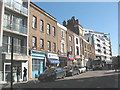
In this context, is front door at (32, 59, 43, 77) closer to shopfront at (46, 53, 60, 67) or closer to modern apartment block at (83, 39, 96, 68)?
shopfront at (46, 53, 60, 67)

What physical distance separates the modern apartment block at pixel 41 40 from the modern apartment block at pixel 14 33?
107cm

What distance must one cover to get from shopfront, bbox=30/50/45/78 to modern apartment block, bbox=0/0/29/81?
5.45 feet

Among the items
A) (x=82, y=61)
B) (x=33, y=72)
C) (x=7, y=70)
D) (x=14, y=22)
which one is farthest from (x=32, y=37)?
(x=82, y=61)

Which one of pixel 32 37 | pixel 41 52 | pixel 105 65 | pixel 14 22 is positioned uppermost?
pixel 14 22

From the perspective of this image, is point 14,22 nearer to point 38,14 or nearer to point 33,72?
point 38,14

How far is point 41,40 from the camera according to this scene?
72.5 feet

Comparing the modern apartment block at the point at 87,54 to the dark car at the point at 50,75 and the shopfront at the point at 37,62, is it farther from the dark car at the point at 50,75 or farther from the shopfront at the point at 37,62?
the dark car at the point at 50,75

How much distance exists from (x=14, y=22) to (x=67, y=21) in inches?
1111

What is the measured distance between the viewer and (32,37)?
19.8 m

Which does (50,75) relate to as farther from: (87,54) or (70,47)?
(87,54)

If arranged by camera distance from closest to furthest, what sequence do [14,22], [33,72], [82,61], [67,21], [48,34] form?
1. [14,22]
2. [33,72]
3. [48,34]
4. [82,61]
5. [67,21]

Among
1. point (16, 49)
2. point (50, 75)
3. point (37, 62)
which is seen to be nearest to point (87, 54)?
point (37, 62)

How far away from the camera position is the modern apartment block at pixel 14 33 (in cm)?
1509

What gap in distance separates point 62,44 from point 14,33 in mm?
13766
